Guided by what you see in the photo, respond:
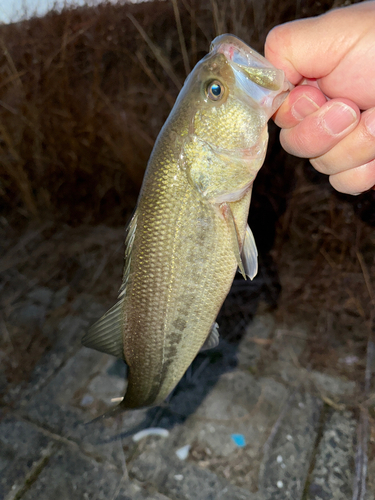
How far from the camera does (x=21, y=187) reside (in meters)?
4.48

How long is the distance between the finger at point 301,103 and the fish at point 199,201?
0.13m

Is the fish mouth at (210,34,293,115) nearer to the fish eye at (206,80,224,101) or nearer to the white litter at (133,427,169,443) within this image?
the fish eye at (206,80,224,101)

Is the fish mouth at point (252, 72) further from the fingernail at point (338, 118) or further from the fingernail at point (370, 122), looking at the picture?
the fingernail at point (370, 122)

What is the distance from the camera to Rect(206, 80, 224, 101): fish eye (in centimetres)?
116

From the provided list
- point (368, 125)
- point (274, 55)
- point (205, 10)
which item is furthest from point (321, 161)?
point (205, 10)

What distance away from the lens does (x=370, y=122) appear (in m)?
1.30

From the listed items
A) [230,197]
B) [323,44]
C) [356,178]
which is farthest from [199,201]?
[356,178]

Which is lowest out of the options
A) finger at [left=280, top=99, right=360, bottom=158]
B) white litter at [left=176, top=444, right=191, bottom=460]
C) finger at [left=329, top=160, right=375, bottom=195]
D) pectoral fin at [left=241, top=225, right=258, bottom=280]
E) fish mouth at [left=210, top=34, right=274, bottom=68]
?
white litter at [left=176, top=444, right=191, bottom=460]

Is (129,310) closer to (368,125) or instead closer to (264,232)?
(368,125)

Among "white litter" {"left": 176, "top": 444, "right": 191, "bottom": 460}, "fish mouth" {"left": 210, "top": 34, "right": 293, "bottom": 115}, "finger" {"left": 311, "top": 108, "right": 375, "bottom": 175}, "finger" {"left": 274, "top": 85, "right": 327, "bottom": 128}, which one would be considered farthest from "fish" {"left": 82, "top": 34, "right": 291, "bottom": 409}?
"white litter" {"left": 176, "top": 444, "right": 191, "bottom": 460}

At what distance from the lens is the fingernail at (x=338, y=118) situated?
4.09 feet

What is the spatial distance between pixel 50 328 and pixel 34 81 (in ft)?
9.39

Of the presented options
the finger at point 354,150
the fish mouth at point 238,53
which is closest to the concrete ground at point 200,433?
the finger at point 354,150

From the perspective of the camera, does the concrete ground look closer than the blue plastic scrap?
Yes
